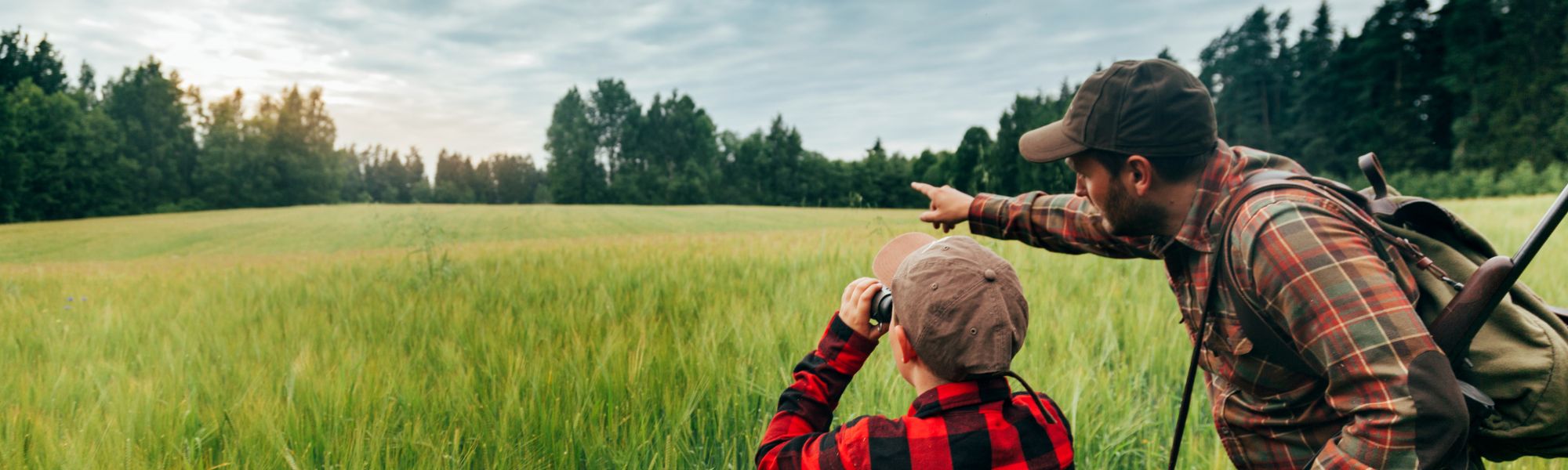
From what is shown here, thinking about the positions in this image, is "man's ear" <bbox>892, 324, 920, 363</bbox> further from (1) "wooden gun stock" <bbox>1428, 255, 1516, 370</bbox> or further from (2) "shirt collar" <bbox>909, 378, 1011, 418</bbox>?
(1) "wooden gun stock" <bbox>1428, 255, 1516, 370</bbox>

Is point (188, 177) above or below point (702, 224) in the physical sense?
above

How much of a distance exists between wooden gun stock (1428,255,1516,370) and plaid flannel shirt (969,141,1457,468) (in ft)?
0.28

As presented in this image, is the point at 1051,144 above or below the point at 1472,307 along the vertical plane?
above

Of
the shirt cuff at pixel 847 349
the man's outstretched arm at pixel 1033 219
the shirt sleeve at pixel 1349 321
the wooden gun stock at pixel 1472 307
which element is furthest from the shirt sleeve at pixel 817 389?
the wooden gun stock at pixel 1472 307

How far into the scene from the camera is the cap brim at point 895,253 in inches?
59.7

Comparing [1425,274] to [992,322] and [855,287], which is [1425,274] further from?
[855,287]

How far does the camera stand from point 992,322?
1.20 meters

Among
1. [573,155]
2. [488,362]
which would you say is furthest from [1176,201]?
A: [573,155]

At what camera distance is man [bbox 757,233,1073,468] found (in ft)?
3.93

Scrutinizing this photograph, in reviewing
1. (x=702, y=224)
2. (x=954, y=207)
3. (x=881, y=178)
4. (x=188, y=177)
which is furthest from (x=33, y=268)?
(x=881, y=178)

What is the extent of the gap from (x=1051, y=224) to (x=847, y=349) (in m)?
1.28

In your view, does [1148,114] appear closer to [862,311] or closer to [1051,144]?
[1051,144]

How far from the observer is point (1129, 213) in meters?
1.78

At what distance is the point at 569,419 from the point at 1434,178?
5241 cm
